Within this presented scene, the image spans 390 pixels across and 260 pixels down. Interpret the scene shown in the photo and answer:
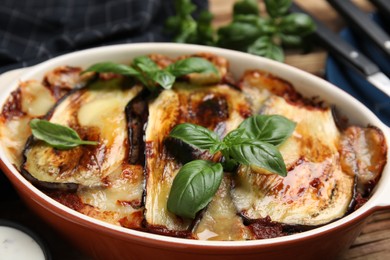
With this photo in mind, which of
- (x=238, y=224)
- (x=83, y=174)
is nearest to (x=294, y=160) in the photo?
(x=238, y=224)

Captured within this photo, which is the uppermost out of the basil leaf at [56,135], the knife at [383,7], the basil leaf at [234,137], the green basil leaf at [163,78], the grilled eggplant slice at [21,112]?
the knife at [383,7]

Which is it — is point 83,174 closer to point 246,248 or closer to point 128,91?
point 128,91

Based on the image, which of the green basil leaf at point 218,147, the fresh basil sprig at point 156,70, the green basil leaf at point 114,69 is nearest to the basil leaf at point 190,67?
the fresh basil sprig at point 156,70

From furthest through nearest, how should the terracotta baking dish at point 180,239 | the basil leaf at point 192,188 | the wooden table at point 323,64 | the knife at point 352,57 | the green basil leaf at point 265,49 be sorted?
the green basil leaf at point 265,49
the knife at point 352,57
the wooden table at point 323,64
the basil leaf at point 192,188
the terracotta baking dish at point 180,239

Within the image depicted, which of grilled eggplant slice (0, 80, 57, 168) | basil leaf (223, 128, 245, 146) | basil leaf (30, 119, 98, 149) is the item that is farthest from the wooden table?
grilled eggplant slice (0, 80, 57, 168)

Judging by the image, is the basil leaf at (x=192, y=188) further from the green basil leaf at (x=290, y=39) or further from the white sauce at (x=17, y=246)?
the green basil leaf at (x=290, y=39)
